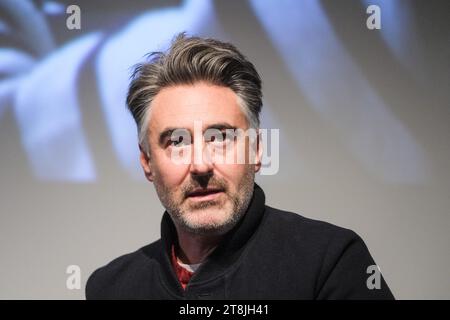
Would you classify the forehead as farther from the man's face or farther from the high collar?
the high collar

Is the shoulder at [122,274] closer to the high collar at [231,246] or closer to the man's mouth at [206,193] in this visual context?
the high collar at [231,246]

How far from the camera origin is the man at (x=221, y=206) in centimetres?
125

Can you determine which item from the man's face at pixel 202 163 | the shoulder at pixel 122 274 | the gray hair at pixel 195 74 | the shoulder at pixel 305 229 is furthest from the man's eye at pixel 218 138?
the shoulder at pixel 122 274

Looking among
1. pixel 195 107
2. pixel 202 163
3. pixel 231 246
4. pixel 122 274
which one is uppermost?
pixel 195 107

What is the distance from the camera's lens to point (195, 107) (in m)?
1.30

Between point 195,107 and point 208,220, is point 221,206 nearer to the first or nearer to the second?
point 208,220

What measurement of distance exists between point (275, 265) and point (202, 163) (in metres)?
0.31

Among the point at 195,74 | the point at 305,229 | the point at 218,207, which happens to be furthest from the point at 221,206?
the point at 195,74

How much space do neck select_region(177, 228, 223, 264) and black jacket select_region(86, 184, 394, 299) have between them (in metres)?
0.05

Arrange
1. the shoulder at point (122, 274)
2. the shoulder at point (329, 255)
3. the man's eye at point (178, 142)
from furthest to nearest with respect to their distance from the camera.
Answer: the shoulder at point (122, 274) < the man's eye at point (178, 142) < the shoulder at point (329, 255)

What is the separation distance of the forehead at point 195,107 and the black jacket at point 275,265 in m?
0.23

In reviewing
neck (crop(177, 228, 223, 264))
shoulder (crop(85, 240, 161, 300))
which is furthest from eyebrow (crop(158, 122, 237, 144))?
shoulder (crop(85, 240, 161, 300))

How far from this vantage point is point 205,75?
135 centimetres

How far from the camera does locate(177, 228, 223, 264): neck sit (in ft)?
4.50
